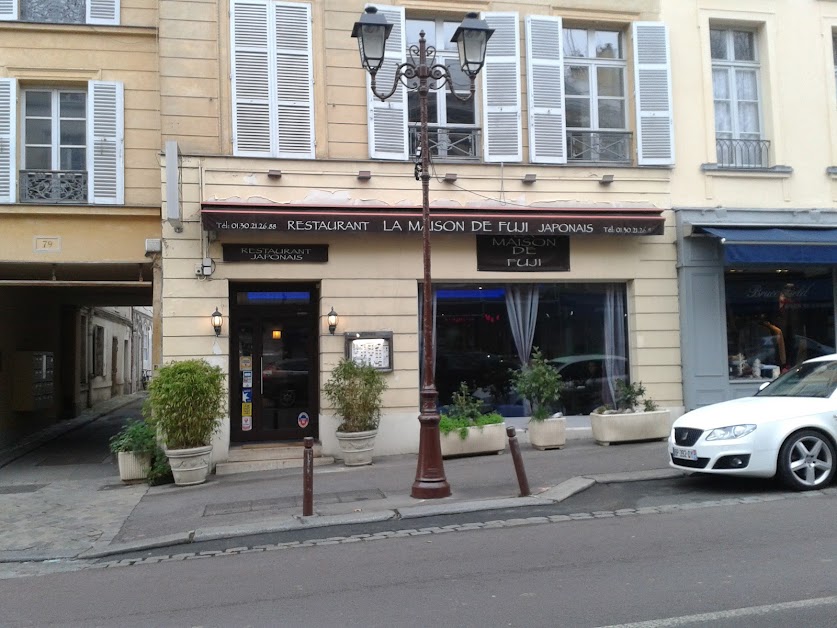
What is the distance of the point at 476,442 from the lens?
11.4m

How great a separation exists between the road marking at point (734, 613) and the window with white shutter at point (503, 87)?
8854 millimetres

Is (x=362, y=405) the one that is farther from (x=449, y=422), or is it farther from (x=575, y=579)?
(x=575, y=579)

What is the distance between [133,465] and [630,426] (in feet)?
25.2

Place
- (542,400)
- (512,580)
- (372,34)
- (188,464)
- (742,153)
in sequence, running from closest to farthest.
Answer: (512,580)
(372,34)
(188,464)
(542,400)
(742,153)

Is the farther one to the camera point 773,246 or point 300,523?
point 773,246

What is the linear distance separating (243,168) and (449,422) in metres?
5.14

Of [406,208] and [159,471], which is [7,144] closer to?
[159,471]

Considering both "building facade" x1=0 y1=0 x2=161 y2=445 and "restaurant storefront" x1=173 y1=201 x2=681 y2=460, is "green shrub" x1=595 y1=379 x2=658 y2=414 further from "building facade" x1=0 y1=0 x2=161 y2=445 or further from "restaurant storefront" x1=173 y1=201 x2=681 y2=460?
"building facade" x1=0 y1=0 x2=161 y2=445

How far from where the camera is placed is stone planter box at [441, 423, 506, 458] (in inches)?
444

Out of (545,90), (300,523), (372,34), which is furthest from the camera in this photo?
(545,90)

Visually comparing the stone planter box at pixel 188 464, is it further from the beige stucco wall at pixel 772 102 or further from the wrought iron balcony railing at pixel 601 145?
the beige stucco wall at pixel 772 102

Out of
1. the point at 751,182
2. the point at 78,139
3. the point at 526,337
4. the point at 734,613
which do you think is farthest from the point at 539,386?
the point at 78,139

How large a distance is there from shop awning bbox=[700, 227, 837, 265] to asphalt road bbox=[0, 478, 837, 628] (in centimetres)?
542

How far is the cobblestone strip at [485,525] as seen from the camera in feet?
23.0
